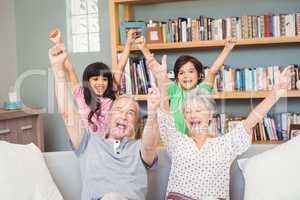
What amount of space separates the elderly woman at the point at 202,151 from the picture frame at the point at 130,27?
1696mm

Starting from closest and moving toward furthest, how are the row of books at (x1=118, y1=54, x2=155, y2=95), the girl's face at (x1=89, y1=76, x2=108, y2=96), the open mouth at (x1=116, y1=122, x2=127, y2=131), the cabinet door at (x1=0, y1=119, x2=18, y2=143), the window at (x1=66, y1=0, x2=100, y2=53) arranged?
the open mouth at (x1=116, y1=122, x2=127, y2=131)
the girl's face at (x1=89, y1=76, x2=108, y2=96)
the cabinet door at (x1=0, y1=119, x2=18, y2=143)
the row of books at (x1=118, y1=54, x2=155, y2=95)
the window at (x1=66, y1=0, x2=100, y2=53)

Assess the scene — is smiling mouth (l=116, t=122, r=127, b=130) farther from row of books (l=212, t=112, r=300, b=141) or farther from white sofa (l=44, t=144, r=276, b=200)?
row of books (l=212, t=112, r=300, b=141)

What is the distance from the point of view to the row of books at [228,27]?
318cm

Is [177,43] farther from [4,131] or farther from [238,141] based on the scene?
[238,141]

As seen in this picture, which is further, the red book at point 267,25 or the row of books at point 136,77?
the row of books at point 136,77

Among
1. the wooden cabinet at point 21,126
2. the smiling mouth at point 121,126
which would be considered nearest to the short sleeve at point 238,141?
the smiling mouth at point 121,126

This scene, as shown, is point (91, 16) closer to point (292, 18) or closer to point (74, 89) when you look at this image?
point (74, 89)

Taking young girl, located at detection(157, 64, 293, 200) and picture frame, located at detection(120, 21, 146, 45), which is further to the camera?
picture frame, located at detection(120, 21, 146, 45)

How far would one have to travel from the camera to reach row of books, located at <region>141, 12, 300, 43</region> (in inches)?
125

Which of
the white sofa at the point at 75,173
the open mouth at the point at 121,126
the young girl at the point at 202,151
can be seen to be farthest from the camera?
the white sofa at the point at 75,173

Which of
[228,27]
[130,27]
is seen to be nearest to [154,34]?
[130,27]

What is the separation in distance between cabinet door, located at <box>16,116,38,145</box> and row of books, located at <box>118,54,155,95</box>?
0.81m

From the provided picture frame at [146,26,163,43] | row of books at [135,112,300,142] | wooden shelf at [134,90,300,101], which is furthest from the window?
wooden shelf at [134,90,300,101]

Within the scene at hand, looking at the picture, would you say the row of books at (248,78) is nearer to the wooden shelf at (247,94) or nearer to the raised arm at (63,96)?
the wooden shelf at (247,94)
